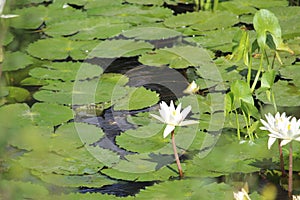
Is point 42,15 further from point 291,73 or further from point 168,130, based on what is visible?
point 168,130

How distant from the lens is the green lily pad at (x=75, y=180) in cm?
203

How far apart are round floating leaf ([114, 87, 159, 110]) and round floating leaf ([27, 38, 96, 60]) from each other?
45cm

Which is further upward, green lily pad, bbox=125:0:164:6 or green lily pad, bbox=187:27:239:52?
green lily pad, bbox=125:0:164:6

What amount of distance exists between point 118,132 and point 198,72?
569 millimetres

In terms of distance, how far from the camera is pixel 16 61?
2.94m

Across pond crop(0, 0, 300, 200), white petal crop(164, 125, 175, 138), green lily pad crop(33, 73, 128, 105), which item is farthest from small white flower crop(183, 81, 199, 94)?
white petal crop(164, 125, 175, 138)

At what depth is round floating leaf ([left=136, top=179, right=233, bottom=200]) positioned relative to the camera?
1896 millimetres

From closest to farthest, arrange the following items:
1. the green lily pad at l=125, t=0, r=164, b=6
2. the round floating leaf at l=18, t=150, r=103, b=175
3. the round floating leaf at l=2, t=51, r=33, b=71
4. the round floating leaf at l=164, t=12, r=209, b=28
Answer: the round floating leaf at l=18, t=150, r=103, b=175
the round floating leaf at l=2, t=51, r=33, b=71
the round floating leaf at l=164, t=12, r=209, b=28
the green lily pad at l=125, t=0, r=164, b=6

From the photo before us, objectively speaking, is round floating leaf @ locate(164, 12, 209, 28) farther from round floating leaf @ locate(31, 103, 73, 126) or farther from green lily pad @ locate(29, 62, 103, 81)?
round floating leaf @ locate(31, 103, 73, 126)

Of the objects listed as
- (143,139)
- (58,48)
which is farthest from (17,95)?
(143,139)

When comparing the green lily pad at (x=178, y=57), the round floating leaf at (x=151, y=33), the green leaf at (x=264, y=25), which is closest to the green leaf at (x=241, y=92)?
the green leaf at (x=264, y=25)

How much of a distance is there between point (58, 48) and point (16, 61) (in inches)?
8.5

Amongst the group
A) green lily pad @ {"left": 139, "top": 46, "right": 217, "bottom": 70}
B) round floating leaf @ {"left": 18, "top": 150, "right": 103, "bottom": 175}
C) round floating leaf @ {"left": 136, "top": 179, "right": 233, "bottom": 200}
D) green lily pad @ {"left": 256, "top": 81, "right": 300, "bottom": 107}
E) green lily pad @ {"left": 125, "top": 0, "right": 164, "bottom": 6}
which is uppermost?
green lily pad @ {"left": 125, "top": 0, "right": 164, "bottom": 6}

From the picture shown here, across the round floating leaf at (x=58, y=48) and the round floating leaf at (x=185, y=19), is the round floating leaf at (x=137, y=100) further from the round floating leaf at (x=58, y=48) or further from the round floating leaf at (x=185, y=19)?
the round floating leaf at (x=185, y=19)
